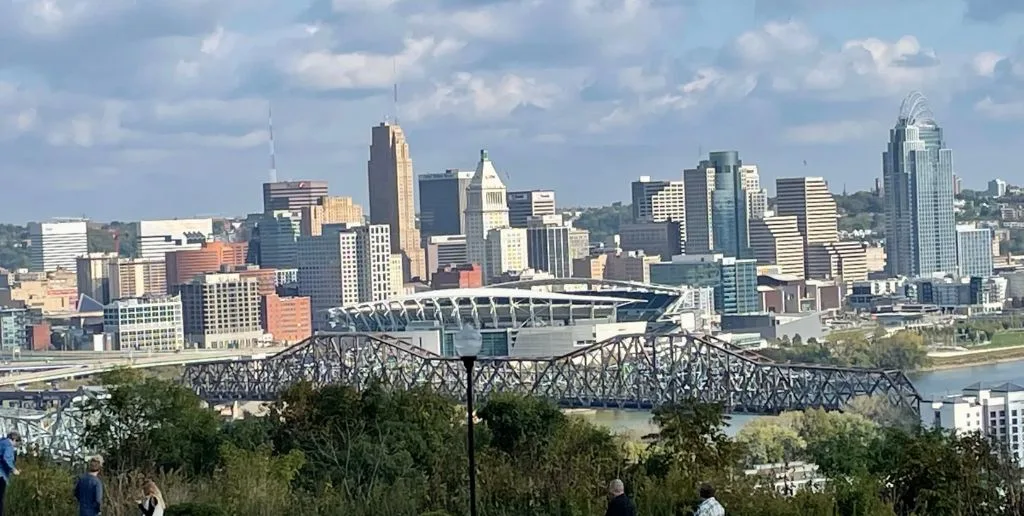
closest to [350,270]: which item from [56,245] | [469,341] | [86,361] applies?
[86,361]

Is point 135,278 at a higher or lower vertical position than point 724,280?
higher

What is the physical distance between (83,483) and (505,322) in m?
59.6

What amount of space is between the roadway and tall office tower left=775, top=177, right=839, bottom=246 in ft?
139

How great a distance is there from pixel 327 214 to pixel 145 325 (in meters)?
32.7

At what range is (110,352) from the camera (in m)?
79.9

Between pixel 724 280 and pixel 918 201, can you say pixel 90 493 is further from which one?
pixel 918 201

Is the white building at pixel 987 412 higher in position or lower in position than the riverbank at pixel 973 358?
higher

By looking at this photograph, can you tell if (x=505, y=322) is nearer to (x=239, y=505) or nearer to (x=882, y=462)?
(x=882, y=462)

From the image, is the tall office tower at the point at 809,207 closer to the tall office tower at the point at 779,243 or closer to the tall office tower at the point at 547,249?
the tall office tower at the point at 779,243

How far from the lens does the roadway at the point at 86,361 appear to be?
63.6m

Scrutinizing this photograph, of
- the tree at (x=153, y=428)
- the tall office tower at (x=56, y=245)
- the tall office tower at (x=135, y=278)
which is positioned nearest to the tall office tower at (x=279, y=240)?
the tall office tower at (x=135, y=278)

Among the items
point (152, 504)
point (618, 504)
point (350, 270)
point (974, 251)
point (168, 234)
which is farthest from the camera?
point (168, 234)

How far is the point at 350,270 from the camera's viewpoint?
94312 mm

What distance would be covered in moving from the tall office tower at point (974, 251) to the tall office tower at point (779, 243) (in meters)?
9.06
